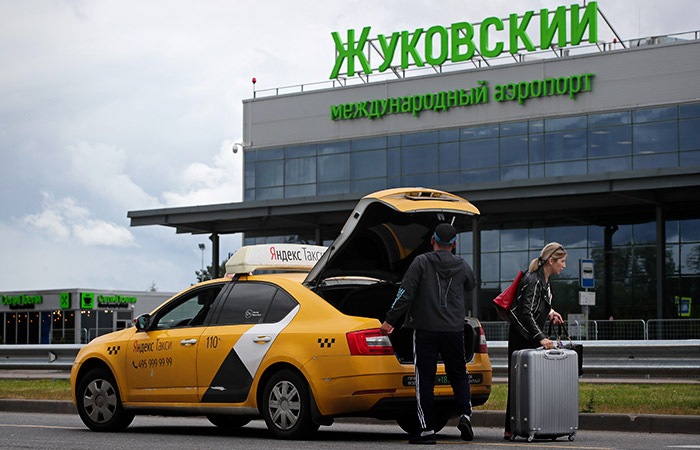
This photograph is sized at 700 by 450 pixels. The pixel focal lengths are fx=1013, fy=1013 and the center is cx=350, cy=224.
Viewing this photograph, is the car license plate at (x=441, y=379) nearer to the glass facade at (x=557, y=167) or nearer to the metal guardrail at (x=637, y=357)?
the metal guardrail at (x=637, y=357)

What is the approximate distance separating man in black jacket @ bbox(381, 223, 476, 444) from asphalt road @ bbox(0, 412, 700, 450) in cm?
35

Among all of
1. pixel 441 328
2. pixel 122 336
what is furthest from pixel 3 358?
pixel 441 328

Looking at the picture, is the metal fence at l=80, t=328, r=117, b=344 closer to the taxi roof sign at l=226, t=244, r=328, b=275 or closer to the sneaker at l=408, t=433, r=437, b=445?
the taxi roof sign at l=226, t=244, r=328, b=275

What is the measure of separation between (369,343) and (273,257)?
644cm

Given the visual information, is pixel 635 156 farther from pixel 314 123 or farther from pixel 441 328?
pixel 441 328

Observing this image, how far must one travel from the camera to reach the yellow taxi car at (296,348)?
28.7 feet

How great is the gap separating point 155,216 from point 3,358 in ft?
60.8

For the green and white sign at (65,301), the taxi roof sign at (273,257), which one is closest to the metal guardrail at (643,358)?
the taxi roof sign at (273,257)

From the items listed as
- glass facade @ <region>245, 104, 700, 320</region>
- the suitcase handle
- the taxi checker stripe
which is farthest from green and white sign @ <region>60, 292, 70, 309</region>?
the suitcase handle

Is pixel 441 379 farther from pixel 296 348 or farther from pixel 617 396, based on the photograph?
pixel 617 396

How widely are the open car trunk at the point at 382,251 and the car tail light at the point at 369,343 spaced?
28 cm

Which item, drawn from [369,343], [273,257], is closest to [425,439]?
[369,343]

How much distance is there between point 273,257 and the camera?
14992mm

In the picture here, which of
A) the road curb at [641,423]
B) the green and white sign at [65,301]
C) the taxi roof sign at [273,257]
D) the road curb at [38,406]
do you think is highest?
the taxi roof sign at [273,257]
